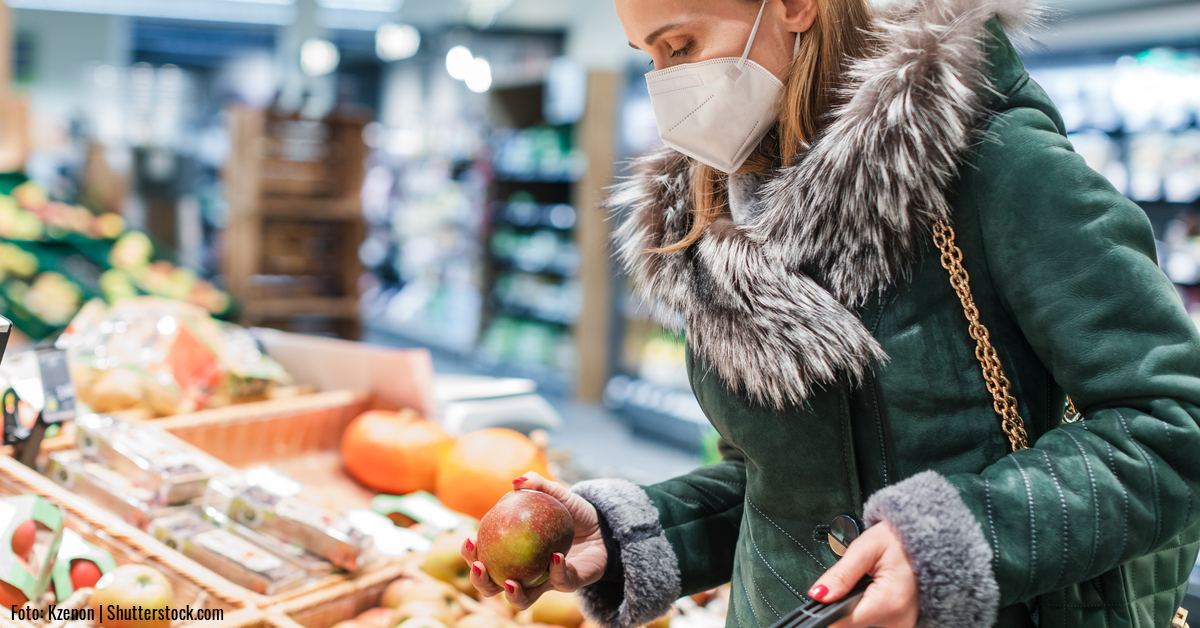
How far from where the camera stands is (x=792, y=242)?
2.67ft

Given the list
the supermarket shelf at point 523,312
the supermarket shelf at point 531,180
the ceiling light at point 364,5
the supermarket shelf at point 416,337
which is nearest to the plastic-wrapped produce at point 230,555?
the supermarket shelf at point 523,312

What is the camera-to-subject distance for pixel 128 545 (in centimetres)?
128

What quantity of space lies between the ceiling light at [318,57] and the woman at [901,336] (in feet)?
36.6

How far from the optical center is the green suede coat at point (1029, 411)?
0.63 metres

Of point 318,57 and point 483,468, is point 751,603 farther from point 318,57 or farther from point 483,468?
point 318,57

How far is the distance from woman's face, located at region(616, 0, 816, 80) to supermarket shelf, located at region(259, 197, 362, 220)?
4.37m

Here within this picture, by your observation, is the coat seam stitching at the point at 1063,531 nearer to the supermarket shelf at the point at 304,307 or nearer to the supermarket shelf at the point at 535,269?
the supermarket shelf at the point at 304,307

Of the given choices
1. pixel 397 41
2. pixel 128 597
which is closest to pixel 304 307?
pixel 128 597

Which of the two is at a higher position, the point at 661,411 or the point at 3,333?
the point at 3,333

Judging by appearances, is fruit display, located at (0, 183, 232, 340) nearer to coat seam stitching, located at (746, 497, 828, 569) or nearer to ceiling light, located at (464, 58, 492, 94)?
coat seam stitching, located at (746, 497, 828, 569)

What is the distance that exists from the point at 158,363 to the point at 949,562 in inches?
75.3

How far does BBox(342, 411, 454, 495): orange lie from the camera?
1876 mm

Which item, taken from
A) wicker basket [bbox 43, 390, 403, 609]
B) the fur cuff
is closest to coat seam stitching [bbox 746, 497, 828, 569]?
the fur cuff

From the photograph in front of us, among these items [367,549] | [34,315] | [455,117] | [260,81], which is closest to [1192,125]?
[367,549]
